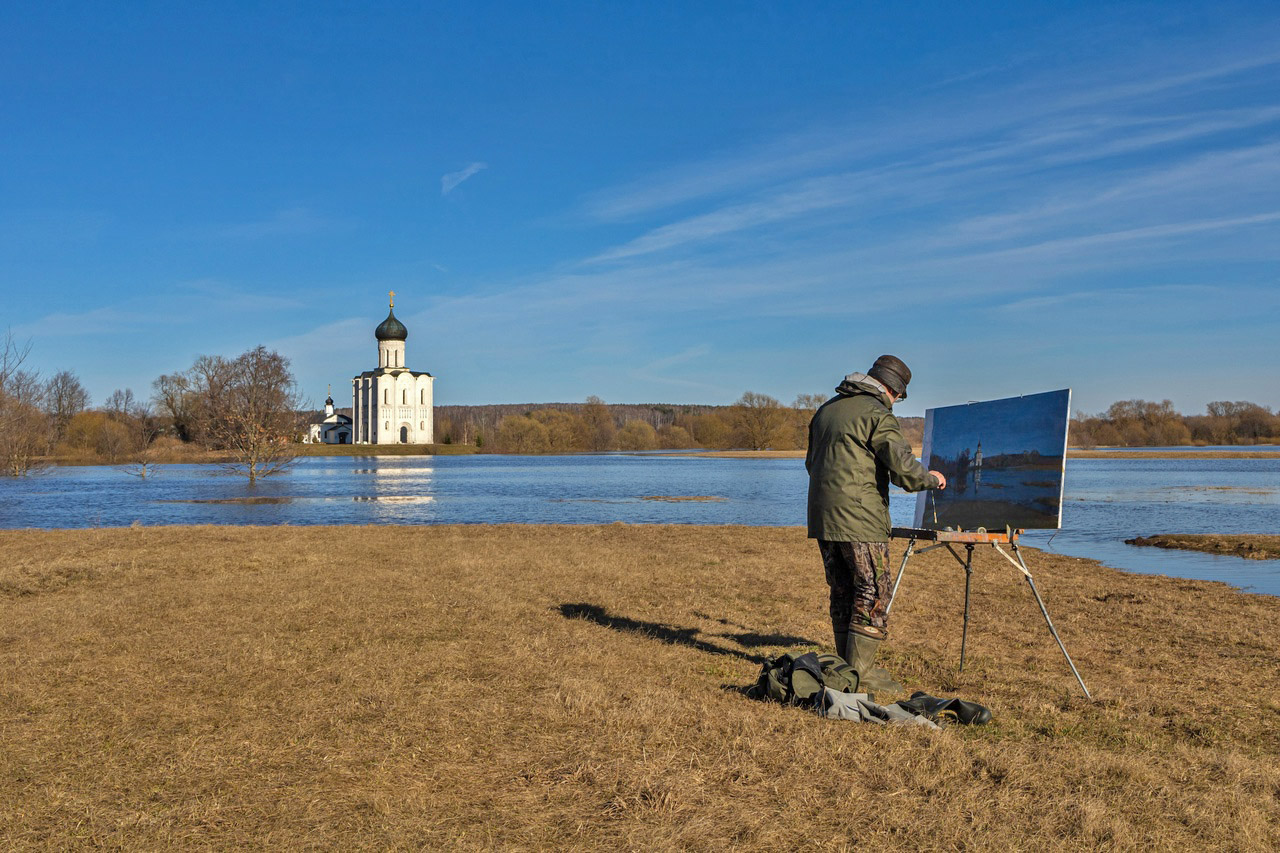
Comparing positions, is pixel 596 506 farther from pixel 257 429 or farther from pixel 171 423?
pixel 171 423

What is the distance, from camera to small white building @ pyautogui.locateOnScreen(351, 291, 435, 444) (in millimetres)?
126875

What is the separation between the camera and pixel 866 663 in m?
6.91

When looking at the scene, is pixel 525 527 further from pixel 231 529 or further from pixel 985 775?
pixel 985 775

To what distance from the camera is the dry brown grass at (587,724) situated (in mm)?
4441

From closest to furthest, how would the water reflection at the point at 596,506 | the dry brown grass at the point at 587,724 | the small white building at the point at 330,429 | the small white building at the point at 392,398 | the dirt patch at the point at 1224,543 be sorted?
the dry brown grass at the point at 587,724 → the dirt patch at the point at 1224,543 → the water reflection at the point at 596,506 → the small white building at the point at 392,398 → the small white building at the point at 330,429

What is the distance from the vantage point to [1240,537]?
21.4m

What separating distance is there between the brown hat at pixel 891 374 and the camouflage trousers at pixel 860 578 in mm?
1180

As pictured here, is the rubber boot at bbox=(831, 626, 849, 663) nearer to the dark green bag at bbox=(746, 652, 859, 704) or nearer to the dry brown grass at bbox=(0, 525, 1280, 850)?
the dark green bag at bbox=(746, 652, 859, 704)

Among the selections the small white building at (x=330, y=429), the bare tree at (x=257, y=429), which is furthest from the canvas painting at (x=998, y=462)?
the small white building at (x=330, y=429)

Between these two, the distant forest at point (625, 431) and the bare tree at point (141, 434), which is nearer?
the bare tree at point (141, 434)

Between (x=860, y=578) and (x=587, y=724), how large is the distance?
2272 mm

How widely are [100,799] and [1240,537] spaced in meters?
23.7

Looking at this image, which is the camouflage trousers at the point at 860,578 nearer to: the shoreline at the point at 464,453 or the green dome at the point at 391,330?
the shoreline at the point at 464,453

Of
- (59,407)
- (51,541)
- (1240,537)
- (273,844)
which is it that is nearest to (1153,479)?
(1240,537)
